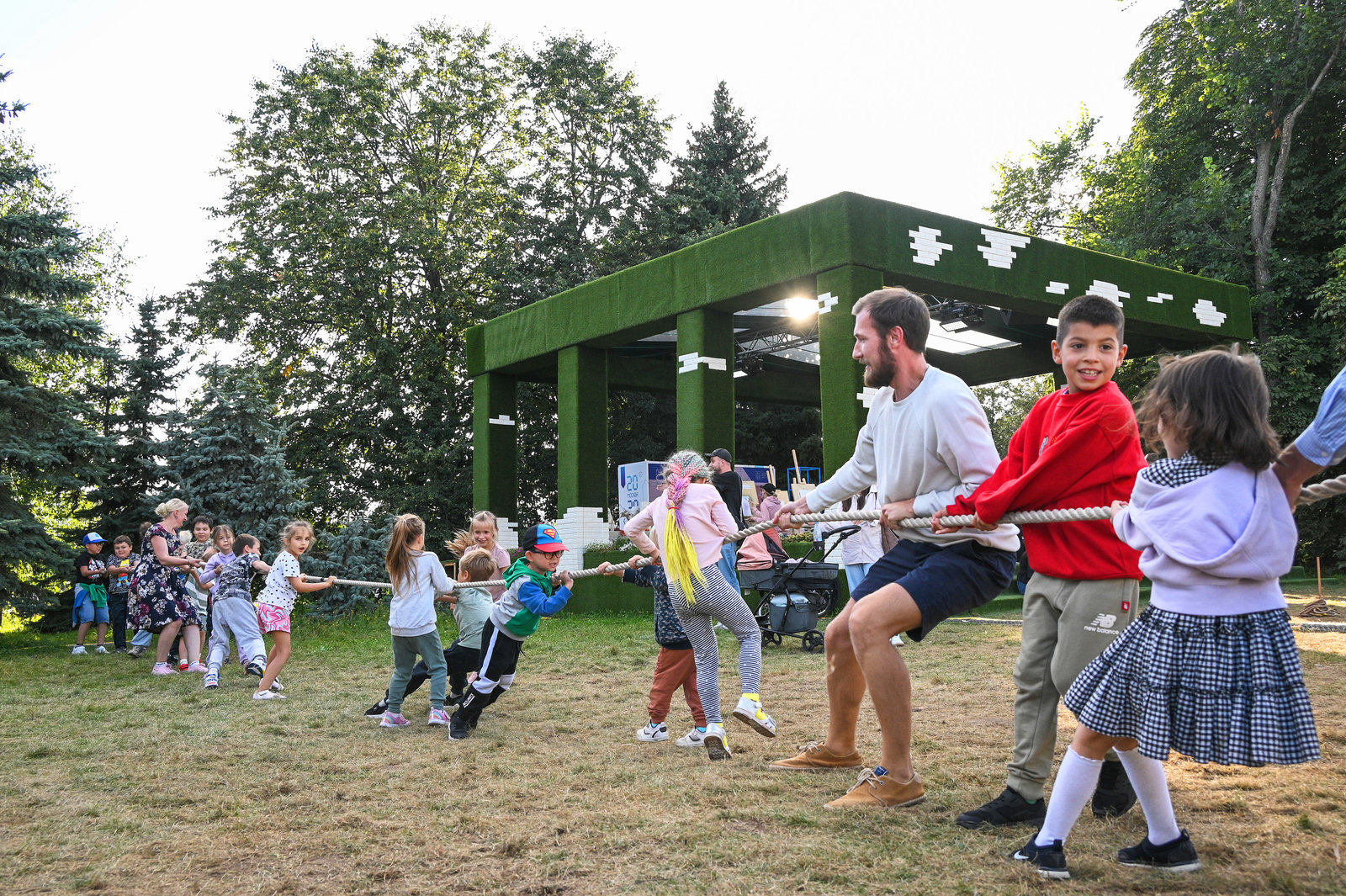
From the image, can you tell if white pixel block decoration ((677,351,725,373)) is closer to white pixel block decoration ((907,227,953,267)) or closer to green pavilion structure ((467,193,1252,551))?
green pavilion structure ((467,193,1252,551))

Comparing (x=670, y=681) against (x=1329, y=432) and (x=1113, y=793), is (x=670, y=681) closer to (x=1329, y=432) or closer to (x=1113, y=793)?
(x=1113, y=793)

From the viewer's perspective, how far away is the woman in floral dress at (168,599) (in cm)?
1087

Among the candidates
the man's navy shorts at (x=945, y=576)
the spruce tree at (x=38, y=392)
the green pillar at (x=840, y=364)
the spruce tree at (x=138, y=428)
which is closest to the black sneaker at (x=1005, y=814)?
the man's navy shorts at (x=945, y=576)

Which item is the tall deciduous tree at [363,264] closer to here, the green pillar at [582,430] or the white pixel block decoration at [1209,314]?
the green pillar at [582,430]

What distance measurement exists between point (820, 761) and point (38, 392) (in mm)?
14201

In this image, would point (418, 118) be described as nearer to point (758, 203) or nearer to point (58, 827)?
point (758, 203)

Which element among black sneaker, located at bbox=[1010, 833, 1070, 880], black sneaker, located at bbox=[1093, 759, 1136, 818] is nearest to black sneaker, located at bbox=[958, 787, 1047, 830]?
black sneaker, located at bbox=[1093, 759, 1136, 818]

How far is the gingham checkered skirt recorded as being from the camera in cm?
273

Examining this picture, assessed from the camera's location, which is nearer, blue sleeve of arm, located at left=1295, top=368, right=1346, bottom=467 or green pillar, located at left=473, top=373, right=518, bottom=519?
blue sleeve of arm, located at left=1295, top=368, right=1346, bottom=467

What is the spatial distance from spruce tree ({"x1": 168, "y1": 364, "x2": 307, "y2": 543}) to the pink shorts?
35.3ft

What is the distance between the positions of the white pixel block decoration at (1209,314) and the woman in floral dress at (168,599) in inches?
654

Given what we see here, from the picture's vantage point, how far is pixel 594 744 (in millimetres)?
6012

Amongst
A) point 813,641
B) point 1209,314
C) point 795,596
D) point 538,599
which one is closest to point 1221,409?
point 538,599

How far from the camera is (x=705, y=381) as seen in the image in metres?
15.5
